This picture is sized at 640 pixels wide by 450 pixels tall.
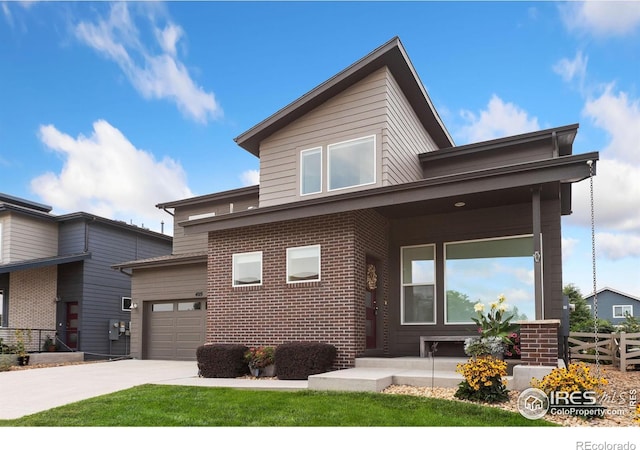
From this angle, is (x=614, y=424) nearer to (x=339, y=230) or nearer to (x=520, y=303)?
(x=520, y=303)

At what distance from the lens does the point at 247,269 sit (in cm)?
1325

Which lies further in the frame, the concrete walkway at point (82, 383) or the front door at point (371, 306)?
the front door at point (371, 306)

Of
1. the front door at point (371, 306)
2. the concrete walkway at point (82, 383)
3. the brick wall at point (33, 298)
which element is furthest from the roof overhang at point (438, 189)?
the brick wall at point (33, 298)

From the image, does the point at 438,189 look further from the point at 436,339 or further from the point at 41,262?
the point at 41,262

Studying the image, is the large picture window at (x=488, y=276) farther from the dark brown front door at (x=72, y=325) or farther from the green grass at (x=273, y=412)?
the dark brown front door at (x=72, y=325)

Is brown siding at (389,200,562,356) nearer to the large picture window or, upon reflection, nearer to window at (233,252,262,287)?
the large picture window

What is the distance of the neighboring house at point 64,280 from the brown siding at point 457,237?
1335 centimetres

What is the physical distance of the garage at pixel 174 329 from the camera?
1755 cm

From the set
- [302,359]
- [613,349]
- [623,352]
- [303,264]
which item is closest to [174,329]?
[303,264]

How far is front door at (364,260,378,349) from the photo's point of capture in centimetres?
1245

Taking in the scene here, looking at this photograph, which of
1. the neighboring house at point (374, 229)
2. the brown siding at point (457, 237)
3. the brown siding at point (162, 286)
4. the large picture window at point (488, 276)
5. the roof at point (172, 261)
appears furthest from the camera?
the brown siding at point (162, 286)

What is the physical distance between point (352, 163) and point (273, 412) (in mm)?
7280

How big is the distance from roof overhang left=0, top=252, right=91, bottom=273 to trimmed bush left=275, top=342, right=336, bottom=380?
41.0 feet

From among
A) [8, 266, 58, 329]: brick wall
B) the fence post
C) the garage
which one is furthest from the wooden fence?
[8, 266, 58, 329]: brick wall
